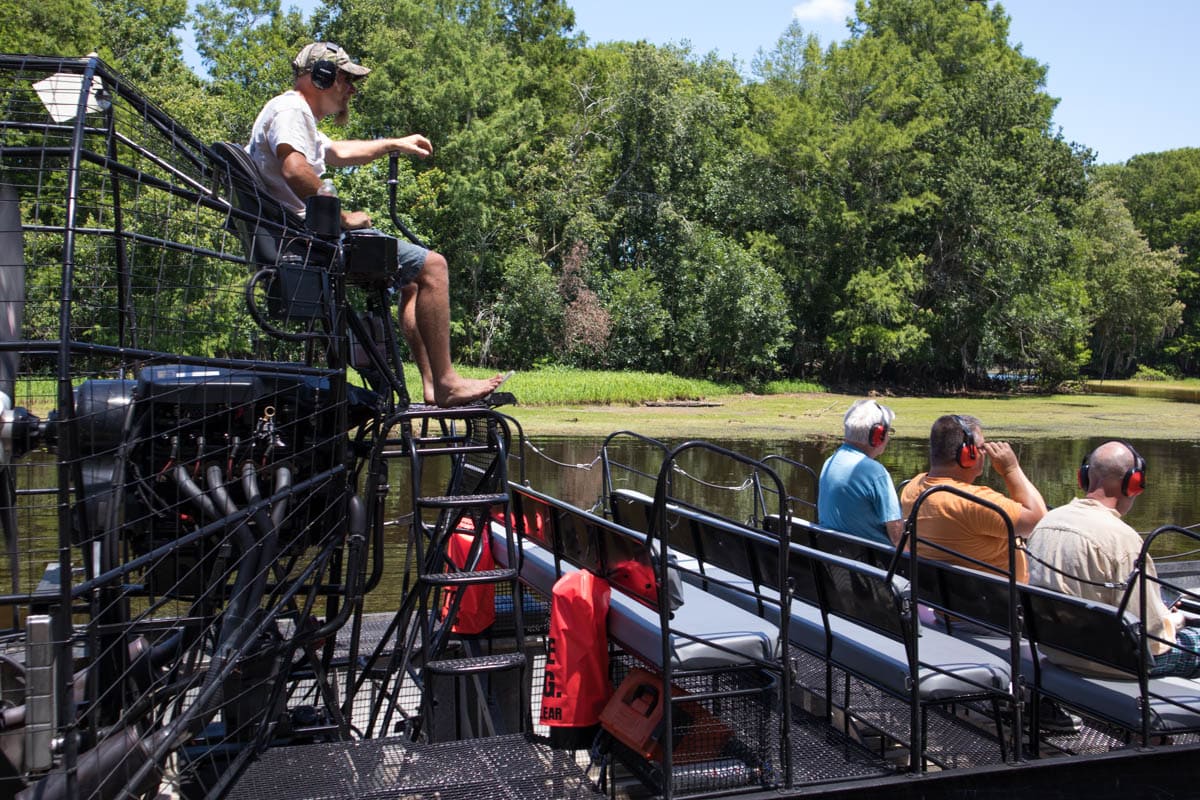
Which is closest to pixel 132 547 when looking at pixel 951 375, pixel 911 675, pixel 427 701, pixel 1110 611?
pixel 427 701

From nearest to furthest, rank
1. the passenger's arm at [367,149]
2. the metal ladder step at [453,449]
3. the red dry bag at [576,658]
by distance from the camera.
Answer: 1. the red dry bag at [576,658]
2. the metal ladder step at [453,449]
3. the passenger's arm at [367,149]

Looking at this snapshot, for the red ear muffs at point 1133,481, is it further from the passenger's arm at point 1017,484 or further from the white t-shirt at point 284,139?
the white t-shirt at point 284,139

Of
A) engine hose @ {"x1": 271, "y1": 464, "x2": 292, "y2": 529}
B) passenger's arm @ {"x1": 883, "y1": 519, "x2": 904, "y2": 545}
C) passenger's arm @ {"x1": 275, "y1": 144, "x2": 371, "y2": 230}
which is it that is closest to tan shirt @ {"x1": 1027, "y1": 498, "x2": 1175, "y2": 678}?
passenger's arm @ {"x1": 883, "y1": 519, "x2": 904, "y2": 545}

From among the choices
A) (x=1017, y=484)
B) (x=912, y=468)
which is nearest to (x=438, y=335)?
(x=1017, y=484)

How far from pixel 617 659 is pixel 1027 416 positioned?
31.3 meters

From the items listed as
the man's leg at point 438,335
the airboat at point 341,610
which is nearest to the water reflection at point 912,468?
the man's leg at point 438,335

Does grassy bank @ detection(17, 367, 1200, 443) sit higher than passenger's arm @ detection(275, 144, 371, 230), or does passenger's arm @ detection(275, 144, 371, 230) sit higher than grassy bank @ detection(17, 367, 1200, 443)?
passenger's arm @ detection(275, 144, 371, 230)

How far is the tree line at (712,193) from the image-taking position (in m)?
41.2

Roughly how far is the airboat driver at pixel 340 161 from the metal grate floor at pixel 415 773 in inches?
60.0

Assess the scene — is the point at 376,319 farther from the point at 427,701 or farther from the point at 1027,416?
the point at 1027,416

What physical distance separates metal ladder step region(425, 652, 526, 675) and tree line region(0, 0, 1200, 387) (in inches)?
1359

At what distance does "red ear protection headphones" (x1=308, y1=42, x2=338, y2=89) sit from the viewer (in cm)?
440

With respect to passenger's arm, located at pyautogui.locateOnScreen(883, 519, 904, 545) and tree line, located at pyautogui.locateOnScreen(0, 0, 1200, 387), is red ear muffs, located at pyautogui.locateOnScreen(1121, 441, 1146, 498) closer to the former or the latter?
passenger's arm, located at pyautogui.locateOnScreen(883, 519, 904, 545)

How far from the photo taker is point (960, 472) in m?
5.14
